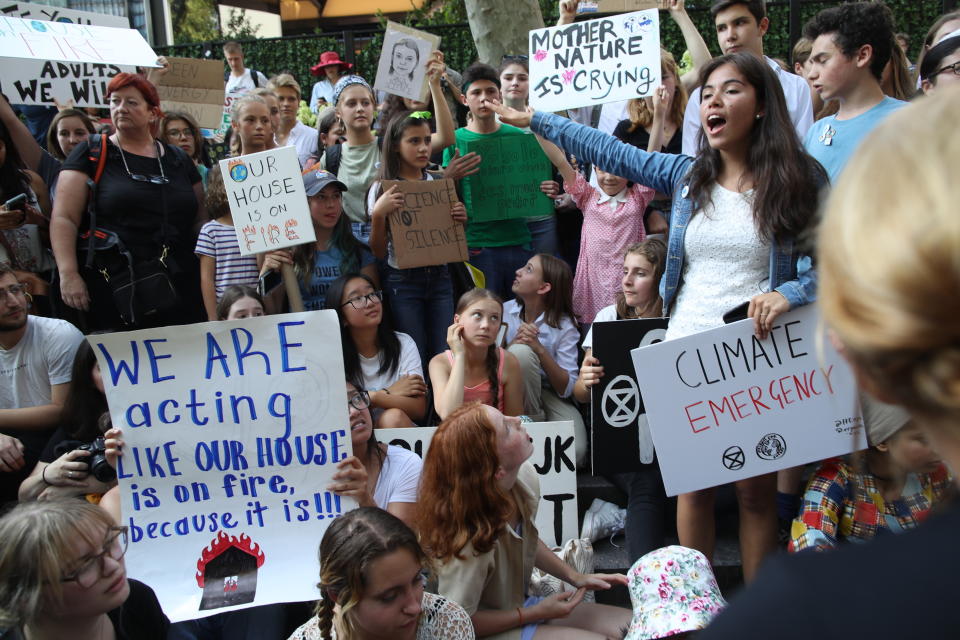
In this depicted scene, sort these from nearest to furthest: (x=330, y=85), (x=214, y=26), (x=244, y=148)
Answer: (x=244, y=148), (x=330, y=85), (x=214, y=26)

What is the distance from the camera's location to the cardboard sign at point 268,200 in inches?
→ 163

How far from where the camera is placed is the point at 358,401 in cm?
347

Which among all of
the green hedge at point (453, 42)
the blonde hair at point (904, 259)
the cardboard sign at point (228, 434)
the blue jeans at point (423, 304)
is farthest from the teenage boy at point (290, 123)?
the blonde hair at point (904, 259)

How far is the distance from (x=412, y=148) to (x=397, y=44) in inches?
34.0

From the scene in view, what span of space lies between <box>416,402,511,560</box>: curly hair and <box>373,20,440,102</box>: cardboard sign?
3103 mm

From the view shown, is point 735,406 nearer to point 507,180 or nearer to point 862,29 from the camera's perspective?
point 862,29

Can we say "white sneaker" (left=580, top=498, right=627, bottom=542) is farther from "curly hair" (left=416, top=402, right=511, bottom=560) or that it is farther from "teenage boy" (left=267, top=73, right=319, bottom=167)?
"teenage boy" (left=267, top=73, right=319, bottom=167)

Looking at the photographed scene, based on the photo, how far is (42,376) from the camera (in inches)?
159

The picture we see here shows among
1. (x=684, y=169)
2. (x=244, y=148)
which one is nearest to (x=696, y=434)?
(x=684, y=169)

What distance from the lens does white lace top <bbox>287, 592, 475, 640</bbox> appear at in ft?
8.35

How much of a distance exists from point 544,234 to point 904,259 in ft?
15.9

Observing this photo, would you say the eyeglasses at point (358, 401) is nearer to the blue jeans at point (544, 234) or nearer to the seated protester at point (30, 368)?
the seated protester at point (30, 368)

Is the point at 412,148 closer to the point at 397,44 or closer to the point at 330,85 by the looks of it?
the point at 397,44

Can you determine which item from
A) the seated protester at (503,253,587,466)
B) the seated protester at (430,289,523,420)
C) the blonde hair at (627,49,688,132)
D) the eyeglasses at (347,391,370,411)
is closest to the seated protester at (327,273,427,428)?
the seated protester at (430,289,523,420)
